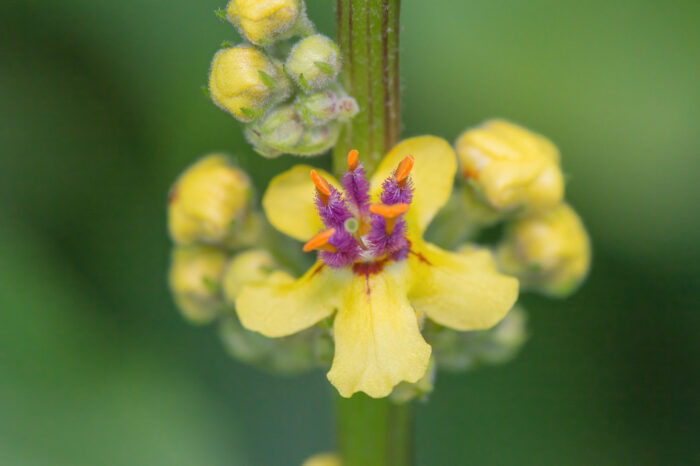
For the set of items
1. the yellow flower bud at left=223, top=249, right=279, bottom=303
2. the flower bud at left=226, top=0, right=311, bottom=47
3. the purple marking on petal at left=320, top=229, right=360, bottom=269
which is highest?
the flower bud at left=226, top=0, right=311, bottom=47

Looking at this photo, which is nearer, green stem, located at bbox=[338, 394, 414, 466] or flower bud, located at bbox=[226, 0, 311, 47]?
flower bud, located at bbox=[226, 0, 311, 47]

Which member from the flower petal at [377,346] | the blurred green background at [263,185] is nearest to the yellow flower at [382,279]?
the flower petal at [377,346]

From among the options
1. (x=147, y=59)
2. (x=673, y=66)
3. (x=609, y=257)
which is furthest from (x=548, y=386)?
(x=147, y=59)

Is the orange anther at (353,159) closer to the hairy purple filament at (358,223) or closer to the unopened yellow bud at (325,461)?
the hairy purple filament at (358,223)

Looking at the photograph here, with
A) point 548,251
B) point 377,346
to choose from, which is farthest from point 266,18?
point 548,251

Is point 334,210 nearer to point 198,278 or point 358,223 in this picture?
point 358,223

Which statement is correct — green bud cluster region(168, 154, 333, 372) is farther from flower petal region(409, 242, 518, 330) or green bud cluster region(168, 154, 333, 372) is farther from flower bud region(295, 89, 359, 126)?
flower bud region(295, 89, 359, 126)

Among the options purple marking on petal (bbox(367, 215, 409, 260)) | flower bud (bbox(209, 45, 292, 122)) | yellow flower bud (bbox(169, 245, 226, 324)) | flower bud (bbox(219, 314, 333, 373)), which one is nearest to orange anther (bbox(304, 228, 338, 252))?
purple marking on petal (bbox(367, 215, 409, 260))

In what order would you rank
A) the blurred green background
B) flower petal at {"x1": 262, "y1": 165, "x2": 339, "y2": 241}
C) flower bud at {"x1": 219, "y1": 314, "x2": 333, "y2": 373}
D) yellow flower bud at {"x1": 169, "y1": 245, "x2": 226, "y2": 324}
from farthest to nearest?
the blurred green background, yellow flower bud at {"x1": 169, "y1": 245, "x2": 226, "y2": 324}, flower bud at {"x1": 219, "y1": 314, "x2": 333, "y2": 373}, flower petal at {"x1": 262, "y1": 165, "x2": 339, "y2": 241}

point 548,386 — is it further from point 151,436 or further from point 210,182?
point 210,182
